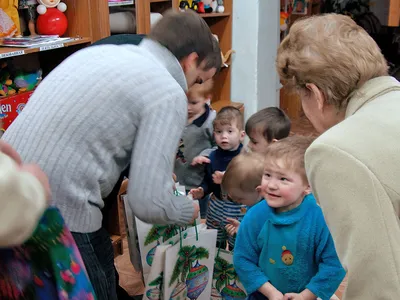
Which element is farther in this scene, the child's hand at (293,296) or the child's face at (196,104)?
the child's face at (196,104)

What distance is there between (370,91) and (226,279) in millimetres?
1189

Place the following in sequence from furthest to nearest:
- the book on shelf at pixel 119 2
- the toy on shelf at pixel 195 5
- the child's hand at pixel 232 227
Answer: the toy on shelf at pixel 195 5
the book on shelf at pixel 119 2
the child's hand at pixel 232 227

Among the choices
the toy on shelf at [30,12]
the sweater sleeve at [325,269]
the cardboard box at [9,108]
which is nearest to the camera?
the sweater sleeve at [325,269]

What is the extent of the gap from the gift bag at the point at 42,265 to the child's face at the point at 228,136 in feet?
5.56

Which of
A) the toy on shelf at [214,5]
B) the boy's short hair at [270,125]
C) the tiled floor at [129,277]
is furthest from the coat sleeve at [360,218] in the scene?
the toy on shelf at [214,5]

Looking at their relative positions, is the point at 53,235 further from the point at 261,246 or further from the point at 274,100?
A: the point at 274,100

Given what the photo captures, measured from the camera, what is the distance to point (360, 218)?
108cm

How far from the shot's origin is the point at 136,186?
1.35 m

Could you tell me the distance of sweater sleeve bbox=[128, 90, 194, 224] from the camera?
4.39 feet

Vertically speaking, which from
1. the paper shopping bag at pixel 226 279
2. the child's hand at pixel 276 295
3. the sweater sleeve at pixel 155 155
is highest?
the sweater sleeve at pixel 155 155

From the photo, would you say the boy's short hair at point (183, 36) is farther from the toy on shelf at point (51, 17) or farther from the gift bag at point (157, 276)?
the toy on shelf at point (51, 17)

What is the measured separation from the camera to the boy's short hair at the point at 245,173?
1988 millimetres

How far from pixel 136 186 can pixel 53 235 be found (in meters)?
0.54

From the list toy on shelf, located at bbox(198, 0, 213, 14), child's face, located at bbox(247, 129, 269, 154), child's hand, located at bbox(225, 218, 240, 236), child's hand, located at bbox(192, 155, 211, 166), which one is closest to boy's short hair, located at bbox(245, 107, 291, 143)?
child's face, located at bbox(247, 129, 269, 154)
